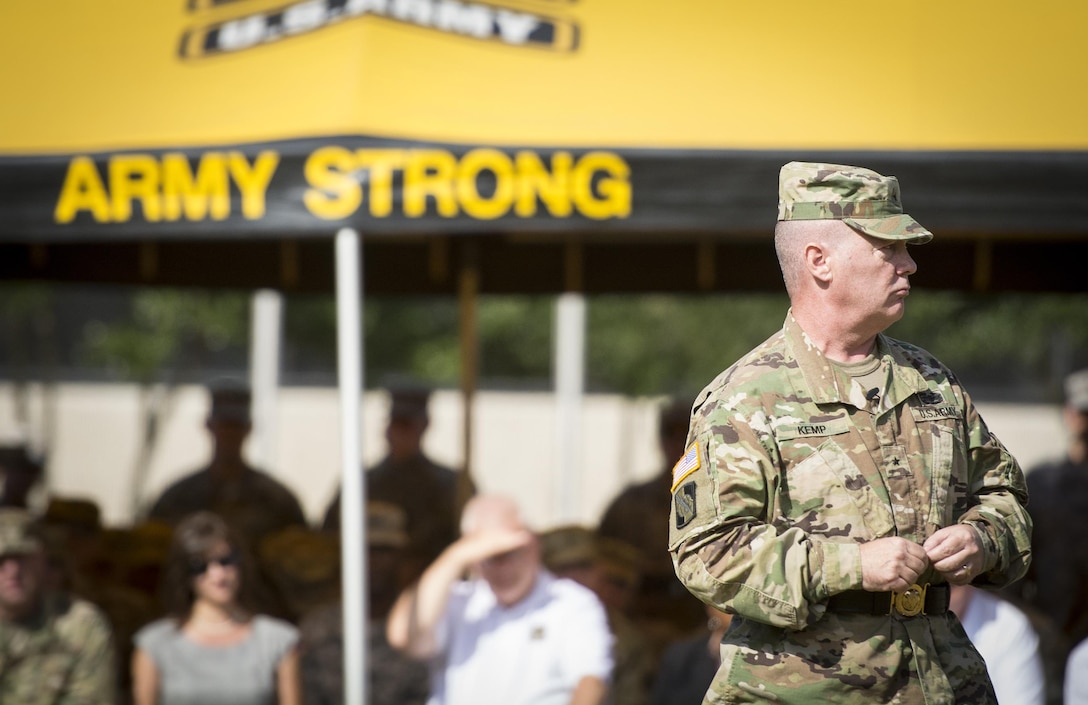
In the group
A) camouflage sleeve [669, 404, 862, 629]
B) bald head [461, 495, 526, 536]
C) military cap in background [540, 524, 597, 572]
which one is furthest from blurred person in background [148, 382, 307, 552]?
camouflage sleeve [669, 404, 862, 629]

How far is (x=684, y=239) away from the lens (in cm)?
641

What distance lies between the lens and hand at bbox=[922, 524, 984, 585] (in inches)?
88.2

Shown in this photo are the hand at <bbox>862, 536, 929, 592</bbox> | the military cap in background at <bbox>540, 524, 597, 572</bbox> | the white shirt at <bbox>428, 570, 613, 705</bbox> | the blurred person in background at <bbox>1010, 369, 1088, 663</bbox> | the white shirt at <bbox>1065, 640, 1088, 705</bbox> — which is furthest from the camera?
the blurred person in background at <bbox>1010, 369, 1088, 663</bbox>

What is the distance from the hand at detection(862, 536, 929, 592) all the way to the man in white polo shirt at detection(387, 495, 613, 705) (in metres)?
2.10

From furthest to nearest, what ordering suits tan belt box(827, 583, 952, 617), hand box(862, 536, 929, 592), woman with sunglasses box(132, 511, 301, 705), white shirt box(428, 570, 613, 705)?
1. woman with sunglasses box(132, 511, 301, 705)
2. white shirt box(428, 570, 613, 705)
3. tan belt box(827, 583, 952, 617)
4. hand box(862, 536, 929, 592)

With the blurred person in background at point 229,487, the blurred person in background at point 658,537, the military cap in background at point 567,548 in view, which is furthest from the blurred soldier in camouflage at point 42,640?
the blurred person in background at point 658,537

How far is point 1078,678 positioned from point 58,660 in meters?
3.27

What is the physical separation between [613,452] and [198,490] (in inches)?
379

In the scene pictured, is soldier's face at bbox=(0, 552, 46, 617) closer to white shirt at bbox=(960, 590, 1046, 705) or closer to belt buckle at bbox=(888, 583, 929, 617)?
white shirt at bbox=(960, 590, 1046, 705)

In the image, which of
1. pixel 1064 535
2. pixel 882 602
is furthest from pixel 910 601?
pixel 1064 535

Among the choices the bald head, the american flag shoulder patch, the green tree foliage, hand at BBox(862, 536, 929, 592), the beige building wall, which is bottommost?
the beige building wall

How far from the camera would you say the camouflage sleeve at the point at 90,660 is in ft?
14.7

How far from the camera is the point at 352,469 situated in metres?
4.18

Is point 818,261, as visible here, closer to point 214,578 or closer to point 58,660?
point 214,578
